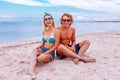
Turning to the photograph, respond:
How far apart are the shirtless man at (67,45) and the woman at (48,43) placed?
185mm

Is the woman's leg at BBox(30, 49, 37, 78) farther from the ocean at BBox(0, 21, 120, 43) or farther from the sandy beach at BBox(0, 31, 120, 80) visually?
the ocean at BBox(0, 21, 120, 43)

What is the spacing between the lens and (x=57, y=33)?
593 centimetres

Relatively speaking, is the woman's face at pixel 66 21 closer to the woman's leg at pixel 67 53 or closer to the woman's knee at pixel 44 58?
the woman's leg at pixel 67 53

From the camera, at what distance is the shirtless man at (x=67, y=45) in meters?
6.08

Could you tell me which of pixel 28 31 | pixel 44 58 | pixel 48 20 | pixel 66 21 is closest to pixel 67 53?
pixel 44 58

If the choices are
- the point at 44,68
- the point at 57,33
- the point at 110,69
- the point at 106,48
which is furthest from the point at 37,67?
the point at 106,48

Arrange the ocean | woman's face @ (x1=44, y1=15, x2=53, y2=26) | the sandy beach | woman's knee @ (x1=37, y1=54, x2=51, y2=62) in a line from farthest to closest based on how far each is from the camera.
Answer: the ocean < woman's face @ (x1=44, y1=15, x2=53, y2=26) < woman's knee @ (x1=37, y1=54, x2=51, y2=62) < the sandy beach

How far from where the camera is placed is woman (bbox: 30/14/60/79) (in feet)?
19.0

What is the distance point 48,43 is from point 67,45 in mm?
504

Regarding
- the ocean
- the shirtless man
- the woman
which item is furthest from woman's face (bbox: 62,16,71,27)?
the ocean

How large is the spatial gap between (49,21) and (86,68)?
3.89 feet

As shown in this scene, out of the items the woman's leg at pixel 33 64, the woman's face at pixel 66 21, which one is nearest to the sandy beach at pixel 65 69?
the woman's leg at pixel 33 64

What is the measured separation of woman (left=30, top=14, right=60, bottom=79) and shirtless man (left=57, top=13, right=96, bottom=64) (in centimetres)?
18

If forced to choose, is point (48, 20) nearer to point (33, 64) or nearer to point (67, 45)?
point (67, 45)
